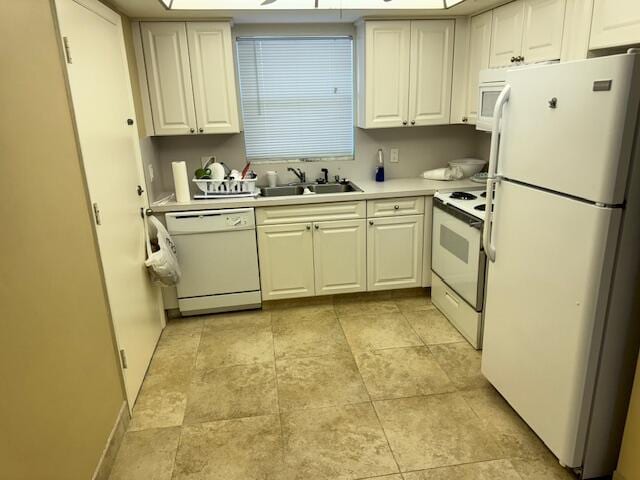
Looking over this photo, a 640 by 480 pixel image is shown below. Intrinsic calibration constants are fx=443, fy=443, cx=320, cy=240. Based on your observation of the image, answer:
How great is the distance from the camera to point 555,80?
1703mm

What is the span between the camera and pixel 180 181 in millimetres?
3225

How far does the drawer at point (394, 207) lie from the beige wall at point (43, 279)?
2.02m

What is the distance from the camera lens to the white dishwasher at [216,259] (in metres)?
3.21

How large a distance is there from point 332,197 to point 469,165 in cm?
129

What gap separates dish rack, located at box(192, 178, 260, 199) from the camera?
3.36 metres

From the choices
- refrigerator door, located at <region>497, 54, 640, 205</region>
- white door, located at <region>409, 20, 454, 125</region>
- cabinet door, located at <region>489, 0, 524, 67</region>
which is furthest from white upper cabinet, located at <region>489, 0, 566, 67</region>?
refrigerator door, located at <region>497, 54, 640, 205</region>

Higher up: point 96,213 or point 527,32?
point 527,32

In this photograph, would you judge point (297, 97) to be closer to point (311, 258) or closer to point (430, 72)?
point (430, 72)

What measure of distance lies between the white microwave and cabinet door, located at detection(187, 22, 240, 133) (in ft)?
5.83

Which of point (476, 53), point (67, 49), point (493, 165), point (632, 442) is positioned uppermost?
point (476, 53)

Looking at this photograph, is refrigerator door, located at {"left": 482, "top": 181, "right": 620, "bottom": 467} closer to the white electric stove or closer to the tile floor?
the tile floor

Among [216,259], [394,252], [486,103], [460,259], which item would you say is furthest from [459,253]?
[216,259]

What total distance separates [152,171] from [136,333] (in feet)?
4.24

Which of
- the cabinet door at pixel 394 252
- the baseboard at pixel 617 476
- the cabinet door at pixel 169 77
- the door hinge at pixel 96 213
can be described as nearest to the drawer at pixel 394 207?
the cabinet door at pixel 394 252
